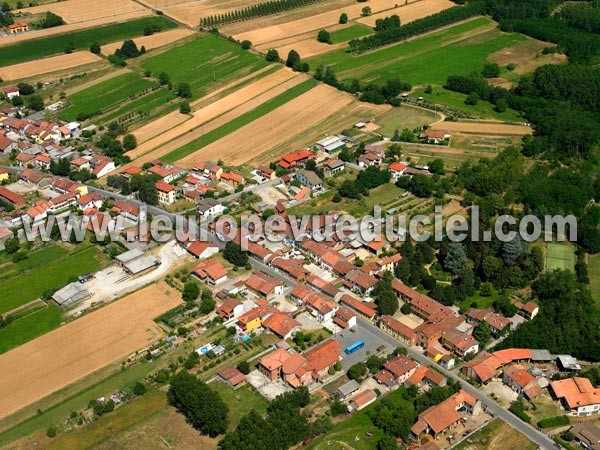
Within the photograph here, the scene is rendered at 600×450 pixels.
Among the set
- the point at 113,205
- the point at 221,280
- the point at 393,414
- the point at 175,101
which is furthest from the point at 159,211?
the point at 393,414

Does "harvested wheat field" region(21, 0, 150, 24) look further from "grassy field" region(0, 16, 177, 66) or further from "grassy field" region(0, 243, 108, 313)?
"grassy field" region(0, 243, 108, 313)

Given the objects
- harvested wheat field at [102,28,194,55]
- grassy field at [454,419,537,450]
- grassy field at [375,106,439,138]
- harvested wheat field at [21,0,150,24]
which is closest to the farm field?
harvested wheat field at [102,28,194,55]

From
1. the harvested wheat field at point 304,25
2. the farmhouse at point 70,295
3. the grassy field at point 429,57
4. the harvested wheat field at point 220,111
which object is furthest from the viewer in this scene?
the harvested wheat field at point 304,25

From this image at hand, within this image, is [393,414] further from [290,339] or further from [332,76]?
[332,76]

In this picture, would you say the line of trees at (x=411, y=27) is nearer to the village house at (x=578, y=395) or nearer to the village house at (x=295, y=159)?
the village house at (x=295, y=159)

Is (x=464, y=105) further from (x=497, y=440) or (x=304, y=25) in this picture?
(x=497, y=440)

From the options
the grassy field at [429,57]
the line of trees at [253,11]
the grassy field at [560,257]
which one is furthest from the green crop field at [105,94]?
the grassy field at [560,257]

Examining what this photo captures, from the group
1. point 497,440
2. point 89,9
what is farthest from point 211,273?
point 89,9
